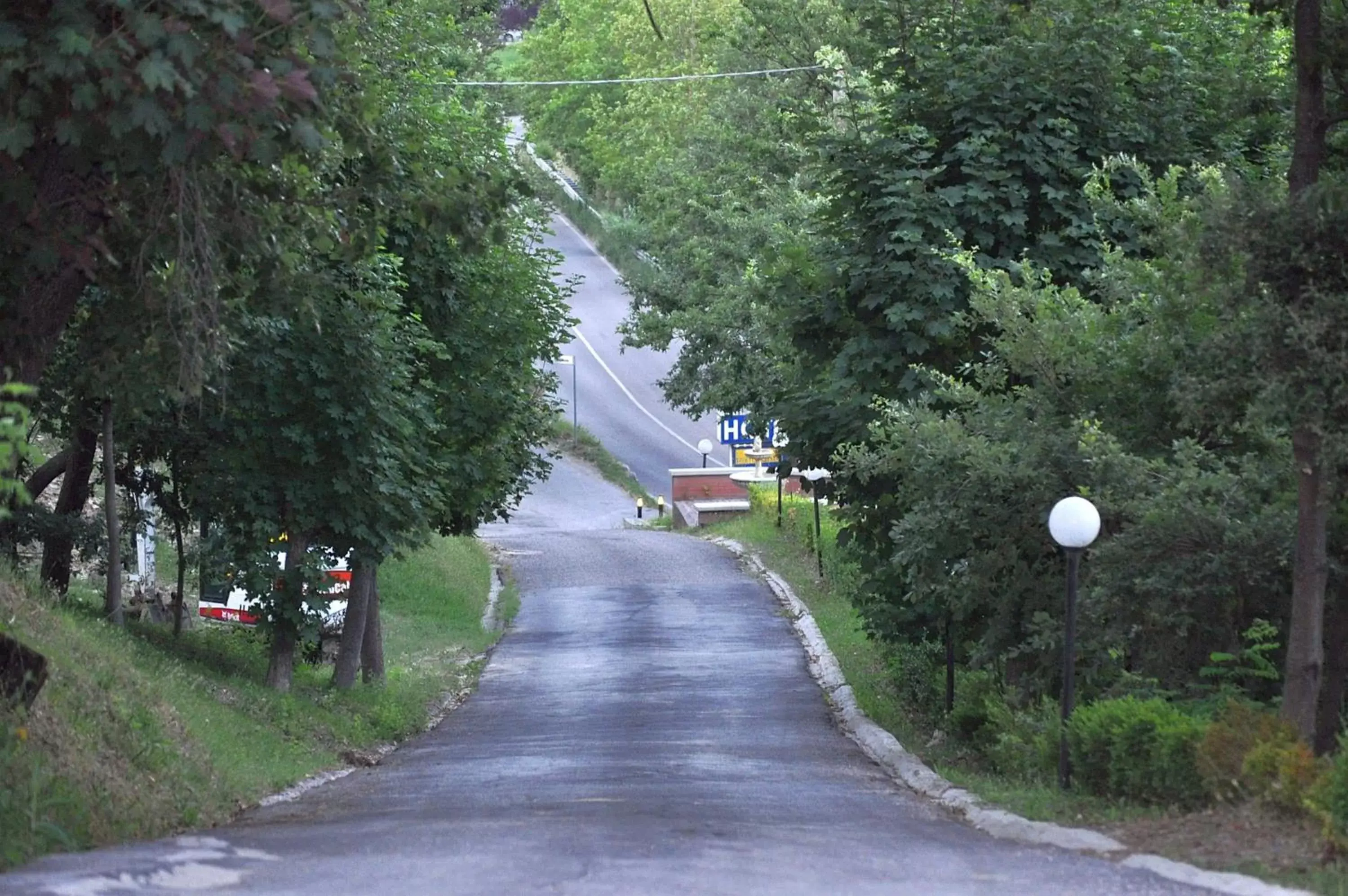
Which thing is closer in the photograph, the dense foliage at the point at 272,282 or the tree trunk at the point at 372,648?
the dense foliage at the point at 272,282

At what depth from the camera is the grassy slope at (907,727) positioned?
8.91 metres

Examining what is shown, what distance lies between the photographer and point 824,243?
62.0 ft

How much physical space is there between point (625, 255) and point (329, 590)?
167ft

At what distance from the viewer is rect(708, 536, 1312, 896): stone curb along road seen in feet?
27.8

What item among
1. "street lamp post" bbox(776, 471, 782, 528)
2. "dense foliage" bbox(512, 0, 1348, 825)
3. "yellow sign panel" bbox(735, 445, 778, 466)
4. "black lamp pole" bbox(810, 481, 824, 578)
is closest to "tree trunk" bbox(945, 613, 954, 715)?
"dense foliage" bbox(512, 0, 1348, 825)

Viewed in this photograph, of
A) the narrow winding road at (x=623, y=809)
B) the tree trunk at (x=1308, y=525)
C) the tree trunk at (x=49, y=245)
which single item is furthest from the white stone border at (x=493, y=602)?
the tree trunk at (x=1308, y=525)

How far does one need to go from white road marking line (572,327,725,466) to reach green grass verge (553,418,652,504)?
113 inches

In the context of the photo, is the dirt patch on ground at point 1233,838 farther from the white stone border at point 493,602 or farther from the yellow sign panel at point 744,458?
the yellow sign panel at point 744,458

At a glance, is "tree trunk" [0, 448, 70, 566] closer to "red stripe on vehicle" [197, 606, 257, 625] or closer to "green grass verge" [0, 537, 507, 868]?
"green grass verge" [0, 537, 507, 868]

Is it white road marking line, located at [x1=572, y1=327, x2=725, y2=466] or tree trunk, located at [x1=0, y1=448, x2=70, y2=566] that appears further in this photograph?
white road marking line, located at [x1=572, y1=327, x2=725, y2=466]

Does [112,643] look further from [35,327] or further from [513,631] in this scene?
[513,631]

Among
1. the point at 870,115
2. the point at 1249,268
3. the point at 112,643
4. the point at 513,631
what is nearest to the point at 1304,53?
the point at 1249,268

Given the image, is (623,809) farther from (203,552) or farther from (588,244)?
(588,244)

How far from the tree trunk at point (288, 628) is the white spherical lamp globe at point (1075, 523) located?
29.8ft
